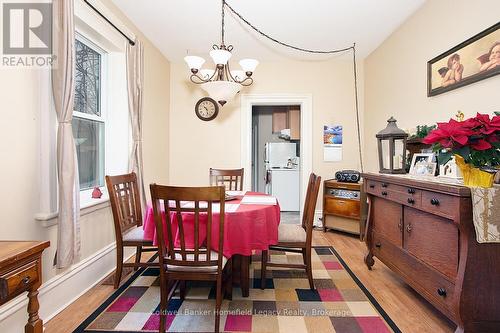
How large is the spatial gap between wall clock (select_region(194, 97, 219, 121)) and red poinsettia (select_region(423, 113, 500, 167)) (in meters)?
3.48

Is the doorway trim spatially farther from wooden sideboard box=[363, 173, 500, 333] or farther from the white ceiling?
wooden sideboard box=[363, 173, 500, 333]

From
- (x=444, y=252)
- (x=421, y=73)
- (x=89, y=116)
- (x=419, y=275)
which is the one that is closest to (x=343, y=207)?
(x=421, y=73)

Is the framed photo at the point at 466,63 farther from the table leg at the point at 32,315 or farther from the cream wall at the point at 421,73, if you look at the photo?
the table leg at the point at 32,315

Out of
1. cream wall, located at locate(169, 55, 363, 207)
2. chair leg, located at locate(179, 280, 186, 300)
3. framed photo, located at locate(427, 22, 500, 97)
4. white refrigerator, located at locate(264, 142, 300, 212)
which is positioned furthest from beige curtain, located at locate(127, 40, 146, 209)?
white refrigerator, located at locate(264, 142, 300, 212)

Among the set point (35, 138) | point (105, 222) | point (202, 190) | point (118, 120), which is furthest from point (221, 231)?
point (118, 120)

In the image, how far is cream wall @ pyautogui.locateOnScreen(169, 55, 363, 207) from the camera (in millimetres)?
4496

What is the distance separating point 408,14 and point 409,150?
4.82ft

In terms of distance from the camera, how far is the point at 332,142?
4535mm

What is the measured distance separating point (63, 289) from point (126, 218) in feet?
2.14

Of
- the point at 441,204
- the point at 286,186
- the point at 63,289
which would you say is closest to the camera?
the point at 441,204

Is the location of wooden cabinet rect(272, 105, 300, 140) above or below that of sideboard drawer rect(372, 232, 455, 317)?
above

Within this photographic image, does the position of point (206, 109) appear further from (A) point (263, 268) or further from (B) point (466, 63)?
(B) point (466, 63)

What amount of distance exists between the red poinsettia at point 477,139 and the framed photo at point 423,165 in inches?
28.8

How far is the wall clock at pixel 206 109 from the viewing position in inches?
179
